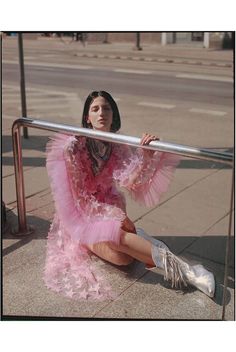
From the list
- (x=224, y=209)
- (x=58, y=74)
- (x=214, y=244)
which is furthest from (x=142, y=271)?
(x=58, y=74)

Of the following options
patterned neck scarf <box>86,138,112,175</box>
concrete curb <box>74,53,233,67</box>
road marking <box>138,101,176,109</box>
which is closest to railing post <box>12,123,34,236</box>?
patterned neck scarf <box>86,138,112,175</box>

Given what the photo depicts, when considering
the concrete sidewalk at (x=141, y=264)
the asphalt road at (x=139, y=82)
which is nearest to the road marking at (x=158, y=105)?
the asphalt road at (x=139, y=82)

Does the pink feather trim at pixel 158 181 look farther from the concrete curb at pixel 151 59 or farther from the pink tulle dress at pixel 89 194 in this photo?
the concrete curb at pixel 151 59

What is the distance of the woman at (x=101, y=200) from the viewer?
2814 mm

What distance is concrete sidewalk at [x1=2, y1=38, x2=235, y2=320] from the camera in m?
2.67

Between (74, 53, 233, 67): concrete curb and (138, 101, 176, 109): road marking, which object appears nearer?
(138, 101, 176, 109): road marking

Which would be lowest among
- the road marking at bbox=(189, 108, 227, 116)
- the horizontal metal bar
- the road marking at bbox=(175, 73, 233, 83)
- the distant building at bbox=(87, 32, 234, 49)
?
the horizontal metal bar

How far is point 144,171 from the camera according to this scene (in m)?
2.87

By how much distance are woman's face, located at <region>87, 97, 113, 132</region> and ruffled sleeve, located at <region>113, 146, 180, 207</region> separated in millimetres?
249

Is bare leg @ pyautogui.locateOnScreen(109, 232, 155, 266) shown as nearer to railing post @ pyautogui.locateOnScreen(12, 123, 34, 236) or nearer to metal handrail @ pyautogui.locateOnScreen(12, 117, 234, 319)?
metal handrail @ pyautogui.locateOnScreen(12, 117, 234, 319)

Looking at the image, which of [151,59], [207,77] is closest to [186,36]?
[207,77]

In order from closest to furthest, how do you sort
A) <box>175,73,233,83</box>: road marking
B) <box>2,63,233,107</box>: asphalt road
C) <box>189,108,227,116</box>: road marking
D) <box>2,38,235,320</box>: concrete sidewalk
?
<box>2,38,235,320</box>: concrete sidewalk, <box>189,108,227,116</box>: road marking, <box>2,63,233,107</box>: asphalt road, <box>175,73,233,83</box>: road marking

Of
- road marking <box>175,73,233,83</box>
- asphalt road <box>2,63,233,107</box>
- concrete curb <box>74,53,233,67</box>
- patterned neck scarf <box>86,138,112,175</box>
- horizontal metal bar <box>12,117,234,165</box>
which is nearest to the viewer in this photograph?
horizontal metal bar <box>12,117,234,165</box>

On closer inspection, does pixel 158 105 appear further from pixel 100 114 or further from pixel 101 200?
pixel 100 114
